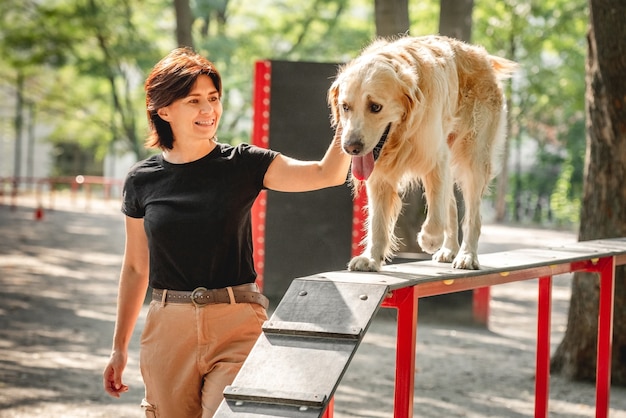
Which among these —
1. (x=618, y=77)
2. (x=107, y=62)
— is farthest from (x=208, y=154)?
(x=107, y=62)

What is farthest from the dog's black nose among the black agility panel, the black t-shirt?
the black agility panel

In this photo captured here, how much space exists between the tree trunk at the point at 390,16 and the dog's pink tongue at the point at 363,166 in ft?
25.5

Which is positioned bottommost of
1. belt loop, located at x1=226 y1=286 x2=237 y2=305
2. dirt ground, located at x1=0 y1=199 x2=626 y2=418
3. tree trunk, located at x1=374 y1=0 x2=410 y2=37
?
dirt ground, located at x1=0 y1=199 x2=626 y2=418

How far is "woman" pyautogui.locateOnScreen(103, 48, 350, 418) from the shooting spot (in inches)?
134

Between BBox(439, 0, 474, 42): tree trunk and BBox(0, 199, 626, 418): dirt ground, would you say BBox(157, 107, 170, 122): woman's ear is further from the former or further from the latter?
BBox(439, 0, 474, 42): tree trunk

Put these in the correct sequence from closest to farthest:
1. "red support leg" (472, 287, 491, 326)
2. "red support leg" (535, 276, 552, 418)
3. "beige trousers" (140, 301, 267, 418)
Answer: "beige trousers" (140, 301, 267, 418), "red support leg" (535, 276, 552, 418), "red support leg" (472, 287, 491, 326)

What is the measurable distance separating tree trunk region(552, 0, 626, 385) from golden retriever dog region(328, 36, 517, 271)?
3.41 m

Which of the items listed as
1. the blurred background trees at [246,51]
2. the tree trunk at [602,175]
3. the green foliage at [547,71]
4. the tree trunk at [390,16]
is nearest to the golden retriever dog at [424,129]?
the tree trunk at [602,175]

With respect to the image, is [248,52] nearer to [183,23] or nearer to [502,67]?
[183,23]

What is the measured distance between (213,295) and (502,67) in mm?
2352

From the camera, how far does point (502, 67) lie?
16.2 ft

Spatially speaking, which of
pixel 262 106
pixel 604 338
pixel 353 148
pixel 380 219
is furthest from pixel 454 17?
pixel 353 148

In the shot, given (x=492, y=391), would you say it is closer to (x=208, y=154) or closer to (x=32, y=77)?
(x=208, y=154)

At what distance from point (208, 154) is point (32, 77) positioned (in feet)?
96.9
